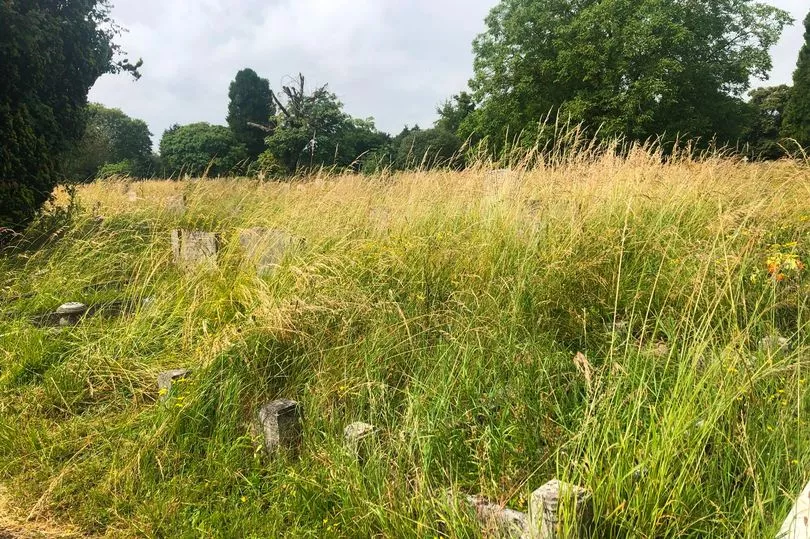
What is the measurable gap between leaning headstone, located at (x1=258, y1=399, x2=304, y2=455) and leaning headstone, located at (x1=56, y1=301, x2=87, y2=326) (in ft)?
6.96

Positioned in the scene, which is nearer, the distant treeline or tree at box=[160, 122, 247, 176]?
the distant treeline

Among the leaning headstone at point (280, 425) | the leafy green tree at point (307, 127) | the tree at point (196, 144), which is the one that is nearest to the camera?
the leaning headstone at point (280, 425)

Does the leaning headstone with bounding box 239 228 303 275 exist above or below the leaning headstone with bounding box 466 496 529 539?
above

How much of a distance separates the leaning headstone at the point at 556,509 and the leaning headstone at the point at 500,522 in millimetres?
47

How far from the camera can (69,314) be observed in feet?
12.2

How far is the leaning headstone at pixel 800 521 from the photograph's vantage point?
Result: 4.03ft

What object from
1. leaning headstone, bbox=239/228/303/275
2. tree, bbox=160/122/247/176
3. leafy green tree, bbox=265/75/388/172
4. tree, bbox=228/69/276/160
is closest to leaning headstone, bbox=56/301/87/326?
leaning headstone, bbox=239/228/303/275

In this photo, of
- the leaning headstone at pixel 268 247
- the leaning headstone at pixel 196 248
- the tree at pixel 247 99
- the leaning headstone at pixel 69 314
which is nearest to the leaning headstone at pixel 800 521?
the leaning headstone at pixel 268 247

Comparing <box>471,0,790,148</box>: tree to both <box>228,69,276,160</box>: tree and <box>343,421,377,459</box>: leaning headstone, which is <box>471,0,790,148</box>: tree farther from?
<box>228,69,276,160</box>: tree

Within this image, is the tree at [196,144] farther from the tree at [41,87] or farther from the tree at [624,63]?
the tree at [41,87]

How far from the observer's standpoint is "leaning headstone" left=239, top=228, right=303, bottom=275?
363cm

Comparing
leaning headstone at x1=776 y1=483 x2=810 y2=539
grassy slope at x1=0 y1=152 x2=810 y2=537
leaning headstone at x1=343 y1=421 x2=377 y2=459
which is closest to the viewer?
leaning headstone at x1=776 y1=483 x2=810 y2=539

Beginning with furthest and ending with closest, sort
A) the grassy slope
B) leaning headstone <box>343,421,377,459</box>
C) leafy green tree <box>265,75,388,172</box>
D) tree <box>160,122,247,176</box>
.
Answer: tree <box>160,122,247,176</box>, leafy green tree <box>265,75,388,172</box>, leaning headstone <box>343,421,377,459</box>, the grassy slope

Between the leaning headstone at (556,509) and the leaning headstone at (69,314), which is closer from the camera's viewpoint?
the leaning headstone at (556,509)
